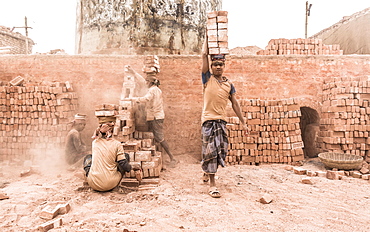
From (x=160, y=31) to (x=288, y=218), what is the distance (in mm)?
8310

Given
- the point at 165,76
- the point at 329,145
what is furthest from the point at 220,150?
the point at 329,145

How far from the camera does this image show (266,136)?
6043 millimetres

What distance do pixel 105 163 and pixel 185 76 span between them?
379 centimetres

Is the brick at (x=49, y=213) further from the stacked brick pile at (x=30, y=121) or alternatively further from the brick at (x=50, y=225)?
the stacked brick pile at (x=30, y=121)

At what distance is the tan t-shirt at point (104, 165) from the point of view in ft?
12.3

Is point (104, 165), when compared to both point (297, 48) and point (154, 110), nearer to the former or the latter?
point (154, 110)

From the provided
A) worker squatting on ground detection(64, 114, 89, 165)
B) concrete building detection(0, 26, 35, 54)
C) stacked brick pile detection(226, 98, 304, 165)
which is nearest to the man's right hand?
worker squatting on ground detection(64, 114, 89, 165)

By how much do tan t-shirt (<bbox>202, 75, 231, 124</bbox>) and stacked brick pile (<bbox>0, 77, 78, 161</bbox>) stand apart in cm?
422

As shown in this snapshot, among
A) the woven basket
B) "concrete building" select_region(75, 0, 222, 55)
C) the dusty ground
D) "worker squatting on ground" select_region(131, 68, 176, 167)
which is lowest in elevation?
the dusty ground

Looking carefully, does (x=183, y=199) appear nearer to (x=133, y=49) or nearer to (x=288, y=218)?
(x=288, y=218)

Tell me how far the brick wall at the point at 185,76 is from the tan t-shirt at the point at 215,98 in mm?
2779

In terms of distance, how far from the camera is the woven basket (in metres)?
5.22

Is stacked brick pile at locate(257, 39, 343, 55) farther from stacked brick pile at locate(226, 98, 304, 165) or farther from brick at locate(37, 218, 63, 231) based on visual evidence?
brick at locate(37, 218, 63, 231)

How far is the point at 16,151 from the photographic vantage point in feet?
20.2
